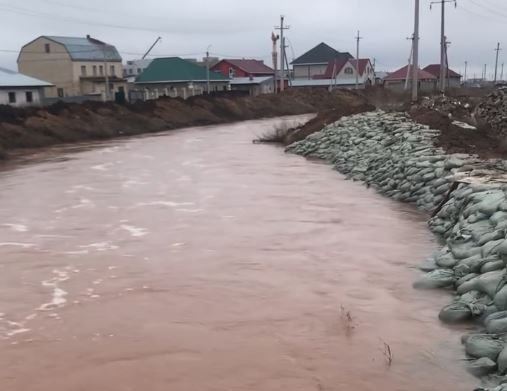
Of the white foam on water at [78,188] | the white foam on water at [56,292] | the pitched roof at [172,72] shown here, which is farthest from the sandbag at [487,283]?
the pitched roof at [172,72]

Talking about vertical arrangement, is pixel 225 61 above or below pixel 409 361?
above

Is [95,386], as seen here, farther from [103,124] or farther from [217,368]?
[103,124]

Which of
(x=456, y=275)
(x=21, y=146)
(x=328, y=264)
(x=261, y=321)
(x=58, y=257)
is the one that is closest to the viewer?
(x=261, y=321)

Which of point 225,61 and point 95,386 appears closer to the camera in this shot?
point 95,386

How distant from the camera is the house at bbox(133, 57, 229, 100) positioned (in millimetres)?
56188

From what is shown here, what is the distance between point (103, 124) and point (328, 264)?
26492 millimetres

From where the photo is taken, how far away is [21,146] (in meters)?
27.6

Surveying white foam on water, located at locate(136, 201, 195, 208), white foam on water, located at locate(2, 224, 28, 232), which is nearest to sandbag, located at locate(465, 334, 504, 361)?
white foam on water, located at locate(2, 224, 28, 232)

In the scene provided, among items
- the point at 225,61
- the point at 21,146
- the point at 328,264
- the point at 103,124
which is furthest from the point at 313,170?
the point at 225,61

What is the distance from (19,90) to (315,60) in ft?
150

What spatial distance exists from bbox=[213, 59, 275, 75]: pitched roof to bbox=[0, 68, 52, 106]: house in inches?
1264

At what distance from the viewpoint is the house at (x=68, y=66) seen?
168 feet

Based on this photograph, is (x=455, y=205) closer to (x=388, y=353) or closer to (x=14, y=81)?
(x=388, y=353)

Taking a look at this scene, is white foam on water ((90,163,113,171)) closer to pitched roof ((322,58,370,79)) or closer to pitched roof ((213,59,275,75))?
pitched roof ((213,59,275,75))
